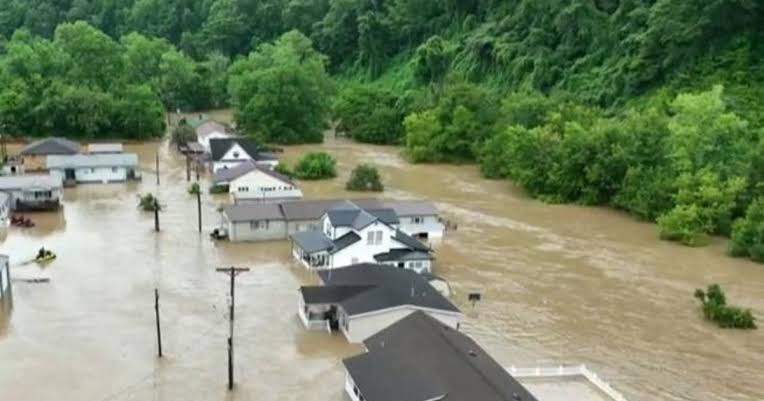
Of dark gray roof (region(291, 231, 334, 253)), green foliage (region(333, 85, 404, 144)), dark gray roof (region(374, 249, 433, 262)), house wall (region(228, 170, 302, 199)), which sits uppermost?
green foliage (region(333, 85, 404, 144))

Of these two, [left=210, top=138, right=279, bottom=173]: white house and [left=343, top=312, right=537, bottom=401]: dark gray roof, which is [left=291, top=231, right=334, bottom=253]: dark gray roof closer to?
[left=343, top=312, right=537, bottom=401]: dark gray roof

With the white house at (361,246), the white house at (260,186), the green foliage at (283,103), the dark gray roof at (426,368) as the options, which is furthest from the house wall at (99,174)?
the dark gray roof at (426,368)

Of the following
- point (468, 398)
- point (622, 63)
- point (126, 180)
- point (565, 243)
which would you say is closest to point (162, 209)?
point (126, 180)

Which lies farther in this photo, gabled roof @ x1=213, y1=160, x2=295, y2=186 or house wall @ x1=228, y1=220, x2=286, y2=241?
gabled roof @ x1=213, y1=160, x2=295, y2=186

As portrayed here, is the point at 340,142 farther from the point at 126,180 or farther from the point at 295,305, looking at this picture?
the point at 295,305

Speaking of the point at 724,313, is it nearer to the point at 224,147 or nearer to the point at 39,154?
the point at 224,147

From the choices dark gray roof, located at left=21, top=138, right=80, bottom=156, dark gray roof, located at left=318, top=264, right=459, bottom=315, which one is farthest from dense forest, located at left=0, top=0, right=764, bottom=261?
dark gray roof, located at left=318, top=264, right=459, bottom=315
